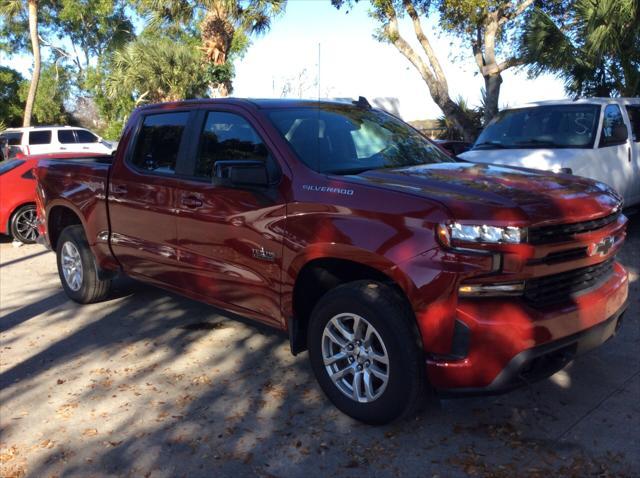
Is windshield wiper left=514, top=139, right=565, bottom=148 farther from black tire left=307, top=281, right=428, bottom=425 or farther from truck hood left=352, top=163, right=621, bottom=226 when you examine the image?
black tire left=307, top=281, right=428, bottom=425

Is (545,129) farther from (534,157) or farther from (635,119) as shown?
(635,119)

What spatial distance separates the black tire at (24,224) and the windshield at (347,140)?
23.6 feet

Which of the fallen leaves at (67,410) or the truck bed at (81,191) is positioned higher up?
the truck bed at (81,191)

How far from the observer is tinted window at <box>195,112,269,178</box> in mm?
4484

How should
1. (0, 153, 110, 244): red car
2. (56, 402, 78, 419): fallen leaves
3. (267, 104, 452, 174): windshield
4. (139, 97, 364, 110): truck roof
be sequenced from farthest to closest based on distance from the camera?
(0, 153, 110, 244): red car, (139, 97, 364, 110): truck roof, (267, 104, 452, 174): windshield, (56, 402, 78, 419): fallen leaves

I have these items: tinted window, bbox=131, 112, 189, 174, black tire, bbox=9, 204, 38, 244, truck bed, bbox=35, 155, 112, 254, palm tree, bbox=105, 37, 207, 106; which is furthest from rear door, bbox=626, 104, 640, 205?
palm tree, bbox=105, 37, 207, 106

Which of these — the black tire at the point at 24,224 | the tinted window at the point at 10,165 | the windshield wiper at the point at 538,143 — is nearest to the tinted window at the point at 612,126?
the windshield wiper at the point at 538,143

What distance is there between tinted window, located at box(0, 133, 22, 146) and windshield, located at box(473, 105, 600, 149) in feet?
59.4

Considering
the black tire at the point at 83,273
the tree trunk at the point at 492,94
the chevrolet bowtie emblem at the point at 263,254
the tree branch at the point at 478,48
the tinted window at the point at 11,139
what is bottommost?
the black tire at the point at 83,273

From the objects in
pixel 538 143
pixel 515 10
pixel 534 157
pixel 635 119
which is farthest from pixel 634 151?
pixel 515 10

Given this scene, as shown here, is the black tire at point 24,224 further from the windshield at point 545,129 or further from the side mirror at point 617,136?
the side mirror at point 617,136

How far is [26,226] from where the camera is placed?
34.4 feet

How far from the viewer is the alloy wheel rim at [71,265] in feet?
21.1

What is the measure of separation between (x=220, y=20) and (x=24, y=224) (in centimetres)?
1308
